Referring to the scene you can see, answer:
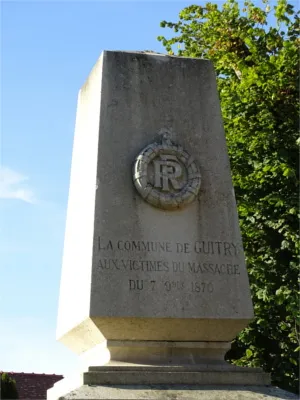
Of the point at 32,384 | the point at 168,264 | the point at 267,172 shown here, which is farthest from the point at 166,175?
the point at 32,384

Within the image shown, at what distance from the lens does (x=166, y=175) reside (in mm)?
7328

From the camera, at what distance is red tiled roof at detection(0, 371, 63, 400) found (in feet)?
57.6

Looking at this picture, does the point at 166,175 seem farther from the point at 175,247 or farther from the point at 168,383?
the point at 168,383

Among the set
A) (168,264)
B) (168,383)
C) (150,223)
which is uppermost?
(150,223)

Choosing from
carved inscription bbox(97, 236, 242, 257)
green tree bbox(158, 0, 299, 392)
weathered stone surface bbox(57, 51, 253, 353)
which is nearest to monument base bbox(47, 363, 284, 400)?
weathered stone surface bbox(57, 51, 253, 353)

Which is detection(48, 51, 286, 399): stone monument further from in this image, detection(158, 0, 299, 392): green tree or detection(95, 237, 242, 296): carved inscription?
detection(158, 0, 299, 392): green tree

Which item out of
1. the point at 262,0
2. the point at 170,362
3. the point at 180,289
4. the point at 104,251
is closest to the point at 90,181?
the point at 104,251

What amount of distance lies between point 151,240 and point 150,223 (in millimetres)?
172

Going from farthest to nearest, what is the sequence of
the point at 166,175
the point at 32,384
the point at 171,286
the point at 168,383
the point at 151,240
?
1. the point at 32,384
2. the point at 166,175
3. the point at 151,240
4. the point at 171,286
5. the point at 168,383

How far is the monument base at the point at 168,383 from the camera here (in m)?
6.21

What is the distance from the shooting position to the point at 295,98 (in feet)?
46.8

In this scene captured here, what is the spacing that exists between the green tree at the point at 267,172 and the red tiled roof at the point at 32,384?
559 centimetres

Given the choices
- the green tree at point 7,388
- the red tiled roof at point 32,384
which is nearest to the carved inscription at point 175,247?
the green tree at point 7,388

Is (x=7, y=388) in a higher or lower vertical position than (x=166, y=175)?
lower
